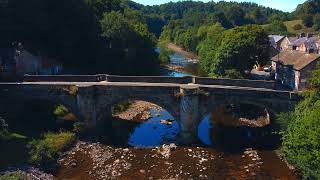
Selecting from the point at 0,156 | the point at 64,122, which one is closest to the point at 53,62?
the point at 64,122

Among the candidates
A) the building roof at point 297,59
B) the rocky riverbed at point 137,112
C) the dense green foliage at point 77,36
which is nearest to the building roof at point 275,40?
the dense green foliage at point 77,36

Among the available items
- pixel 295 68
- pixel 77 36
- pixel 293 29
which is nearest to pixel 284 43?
pixel 293 29

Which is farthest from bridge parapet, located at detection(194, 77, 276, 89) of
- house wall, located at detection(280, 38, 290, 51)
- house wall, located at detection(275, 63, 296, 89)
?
house wall, located at detection(280, 38, 290, 51)

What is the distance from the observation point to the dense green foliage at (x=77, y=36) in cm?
6275

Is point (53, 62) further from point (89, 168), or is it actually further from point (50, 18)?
point (89, 168)

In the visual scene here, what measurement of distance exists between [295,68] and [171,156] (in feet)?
75.2

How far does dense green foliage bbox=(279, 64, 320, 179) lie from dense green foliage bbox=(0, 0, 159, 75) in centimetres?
3777

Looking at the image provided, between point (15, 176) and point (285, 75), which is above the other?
point (285, 75)

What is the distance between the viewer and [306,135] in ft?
111

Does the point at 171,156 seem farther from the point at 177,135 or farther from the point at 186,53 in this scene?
the point at 186,53

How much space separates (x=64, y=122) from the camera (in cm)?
5069

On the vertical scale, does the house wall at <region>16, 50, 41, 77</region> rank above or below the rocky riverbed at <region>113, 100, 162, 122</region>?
above

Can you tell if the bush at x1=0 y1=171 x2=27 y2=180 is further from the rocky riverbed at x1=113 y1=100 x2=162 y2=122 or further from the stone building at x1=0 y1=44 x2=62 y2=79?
the rocky riverbed at x1=113 y1=100 x2=162 y2=122

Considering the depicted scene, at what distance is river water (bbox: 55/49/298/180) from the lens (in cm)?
3906
